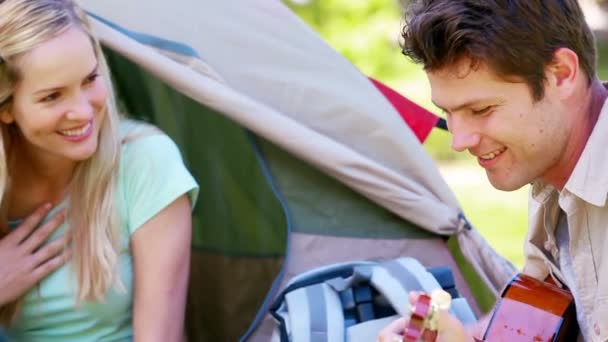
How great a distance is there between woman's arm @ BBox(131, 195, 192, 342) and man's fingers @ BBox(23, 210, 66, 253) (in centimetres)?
14

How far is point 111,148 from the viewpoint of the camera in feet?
5.96

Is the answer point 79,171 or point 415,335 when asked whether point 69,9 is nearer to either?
point 79,171

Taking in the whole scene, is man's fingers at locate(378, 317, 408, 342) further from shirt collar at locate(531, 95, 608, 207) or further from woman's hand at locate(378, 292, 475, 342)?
shirt collar at locate(531, 95, 608, 207)

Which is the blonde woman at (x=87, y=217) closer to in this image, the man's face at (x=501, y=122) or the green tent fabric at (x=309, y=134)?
the green tent fabric at (x=309, y=134)

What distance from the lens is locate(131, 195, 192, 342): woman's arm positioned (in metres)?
1.80

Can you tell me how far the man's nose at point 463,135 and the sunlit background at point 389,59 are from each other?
2.25 meters

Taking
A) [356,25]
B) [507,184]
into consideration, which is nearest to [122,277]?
[507,184]

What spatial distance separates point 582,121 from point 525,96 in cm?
11

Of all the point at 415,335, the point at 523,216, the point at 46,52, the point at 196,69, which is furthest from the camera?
the point at 523,216

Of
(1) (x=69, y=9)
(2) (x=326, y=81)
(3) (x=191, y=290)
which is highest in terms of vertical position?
(1) (x=69, y=9)

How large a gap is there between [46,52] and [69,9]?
104 millimetres

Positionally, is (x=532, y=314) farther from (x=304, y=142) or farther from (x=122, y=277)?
(x=122, y=277)

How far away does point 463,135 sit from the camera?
152 centimetres

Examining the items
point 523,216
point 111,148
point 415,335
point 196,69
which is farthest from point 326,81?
point 523,216
